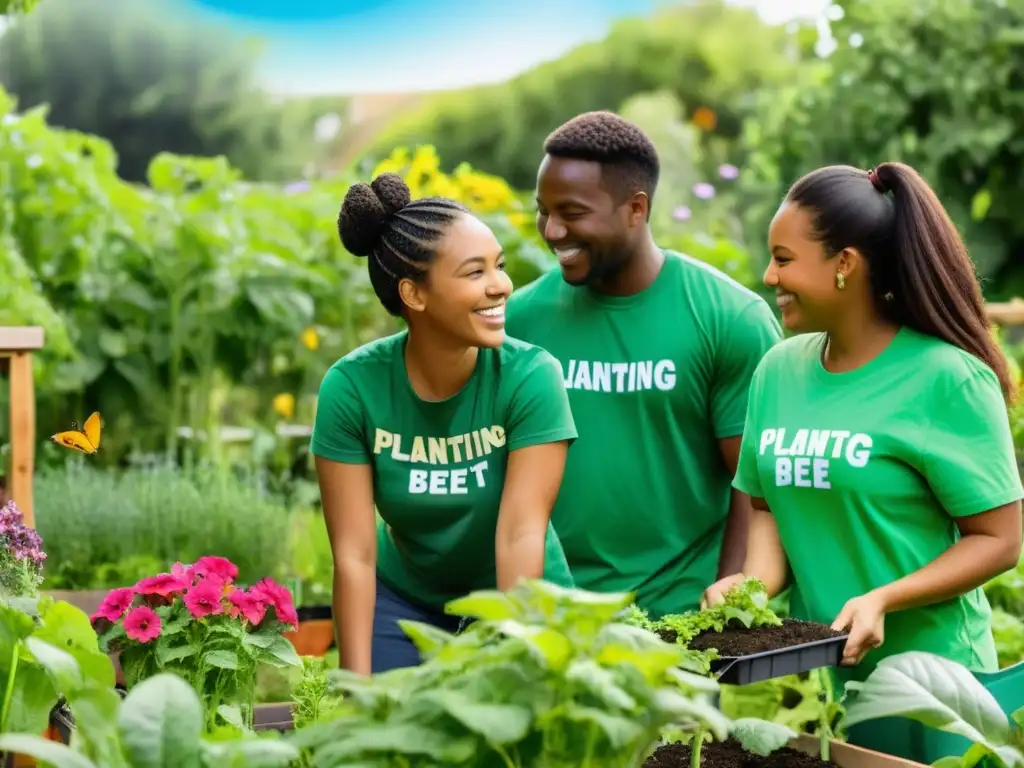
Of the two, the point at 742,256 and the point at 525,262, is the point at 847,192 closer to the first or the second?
the point at 525,262

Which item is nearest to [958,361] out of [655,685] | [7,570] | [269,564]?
[655,685]

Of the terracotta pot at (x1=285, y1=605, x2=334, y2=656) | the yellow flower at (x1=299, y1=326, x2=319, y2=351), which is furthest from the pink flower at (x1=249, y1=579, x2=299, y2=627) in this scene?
the yellow flower at (x1=299, y1=326, x2=319, y2=351)

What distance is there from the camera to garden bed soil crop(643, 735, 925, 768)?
7.66 feet

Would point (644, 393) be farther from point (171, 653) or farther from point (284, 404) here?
point (284, 404)

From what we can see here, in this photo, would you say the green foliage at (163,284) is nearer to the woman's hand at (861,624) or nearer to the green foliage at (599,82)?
the woman's hand at (861,624)

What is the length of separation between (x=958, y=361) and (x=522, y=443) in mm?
755

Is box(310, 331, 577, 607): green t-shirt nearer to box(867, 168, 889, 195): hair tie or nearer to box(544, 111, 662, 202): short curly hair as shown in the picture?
box(544, 111, 662, 202): short curly hair

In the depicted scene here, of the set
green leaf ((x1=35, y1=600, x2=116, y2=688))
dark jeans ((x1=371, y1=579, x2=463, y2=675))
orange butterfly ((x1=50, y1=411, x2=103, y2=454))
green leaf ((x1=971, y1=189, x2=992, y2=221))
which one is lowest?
dark jeans ((x1=371, y1=579, x2=463, y2=675))

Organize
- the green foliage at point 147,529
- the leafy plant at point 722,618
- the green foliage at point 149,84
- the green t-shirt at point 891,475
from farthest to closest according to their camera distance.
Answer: the green foliage at point 149,84
the green foliage at point 147,529
the green t-shirt at point 891,475
the leafy plant at point 722,618

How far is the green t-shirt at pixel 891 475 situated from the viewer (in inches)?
94.5

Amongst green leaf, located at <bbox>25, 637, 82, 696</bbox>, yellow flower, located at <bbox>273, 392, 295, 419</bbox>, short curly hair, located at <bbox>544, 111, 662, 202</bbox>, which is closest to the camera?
green leaf, located at <bbox>25, 637, 82, 696</bbox>

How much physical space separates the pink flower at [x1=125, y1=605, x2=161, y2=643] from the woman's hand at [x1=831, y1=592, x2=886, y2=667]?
1.05 meters

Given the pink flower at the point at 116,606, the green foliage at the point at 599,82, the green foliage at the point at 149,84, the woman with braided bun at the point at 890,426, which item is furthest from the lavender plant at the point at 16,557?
the green foliage at the point at 599,82

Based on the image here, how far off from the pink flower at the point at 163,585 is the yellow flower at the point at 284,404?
431cm
